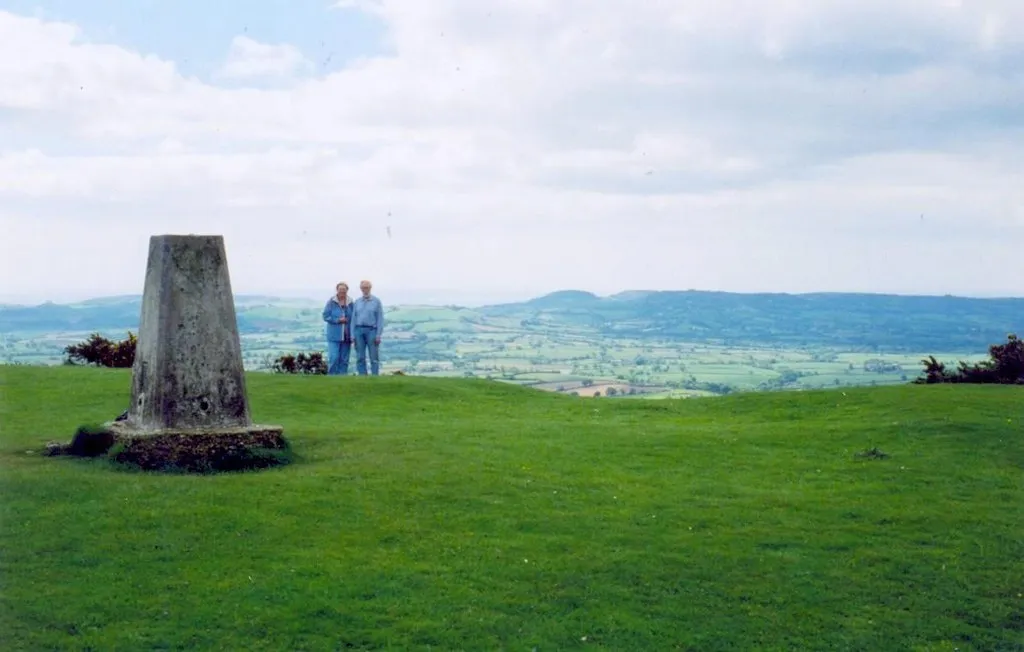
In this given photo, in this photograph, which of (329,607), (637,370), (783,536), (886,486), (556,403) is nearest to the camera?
(329,607)

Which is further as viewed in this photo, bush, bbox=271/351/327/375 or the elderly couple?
bush, bbox=271/351/327/375

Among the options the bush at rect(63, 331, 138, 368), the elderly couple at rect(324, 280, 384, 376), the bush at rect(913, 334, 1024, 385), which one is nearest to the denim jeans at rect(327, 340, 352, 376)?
the elderly couple at rect(324, 280, 384, 376)

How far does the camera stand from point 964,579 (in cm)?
1434

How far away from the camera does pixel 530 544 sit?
48.7 feet

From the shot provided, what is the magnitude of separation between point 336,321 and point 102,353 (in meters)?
9.87

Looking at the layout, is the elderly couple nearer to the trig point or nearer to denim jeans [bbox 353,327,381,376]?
denim jeans [bbox 353,327,381,376]

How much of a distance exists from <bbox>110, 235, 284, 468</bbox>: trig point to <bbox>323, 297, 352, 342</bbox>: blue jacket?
13.8 metres

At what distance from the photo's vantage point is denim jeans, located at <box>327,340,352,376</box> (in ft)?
112

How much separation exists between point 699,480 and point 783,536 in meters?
3.26

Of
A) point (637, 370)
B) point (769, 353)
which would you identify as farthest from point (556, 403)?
point (769, 353)

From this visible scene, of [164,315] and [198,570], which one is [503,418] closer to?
[164,315]

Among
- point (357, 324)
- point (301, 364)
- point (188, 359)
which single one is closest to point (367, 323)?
point (357, 324)

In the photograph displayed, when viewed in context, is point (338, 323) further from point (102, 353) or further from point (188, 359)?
point (188, 359)

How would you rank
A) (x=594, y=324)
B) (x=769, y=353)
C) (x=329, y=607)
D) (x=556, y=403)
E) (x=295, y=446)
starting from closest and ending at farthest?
(x=329, y=607)
(x=295, y=446)
(x=556, y=403)
(x=769, y=353)
(x=594, y=324)
